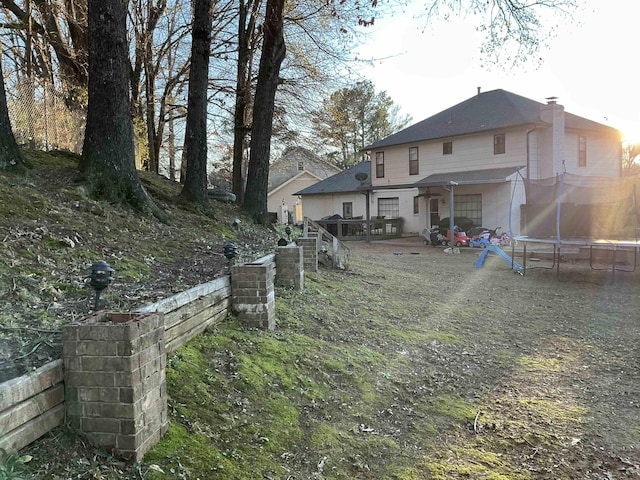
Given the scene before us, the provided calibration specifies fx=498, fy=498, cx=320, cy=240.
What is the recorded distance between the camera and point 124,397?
7.52ft

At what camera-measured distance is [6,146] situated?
6.08 m

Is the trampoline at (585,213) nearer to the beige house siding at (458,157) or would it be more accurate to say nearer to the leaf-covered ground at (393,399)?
the leaf-covered ground at (393,399)

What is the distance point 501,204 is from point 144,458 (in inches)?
764

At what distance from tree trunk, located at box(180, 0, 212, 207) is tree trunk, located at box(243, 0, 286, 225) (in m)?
1.44

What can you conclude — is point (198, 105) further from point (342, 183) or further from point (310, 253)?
point (342, 183)

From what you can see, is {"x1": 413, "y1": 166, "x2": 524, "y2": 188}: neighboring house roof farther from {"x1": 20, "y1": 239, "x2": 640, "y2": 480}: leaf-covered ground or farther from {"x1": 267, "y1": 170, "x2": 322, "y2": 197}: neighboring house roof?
{"x1": 267, "y1": 170, "x2": 322, "y2": 197}: neighboring house roof

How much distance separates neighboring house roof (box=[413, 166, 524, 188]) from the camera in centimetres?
1886

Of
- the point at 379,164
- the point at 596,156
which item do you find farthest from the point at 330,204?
the point at 596,156

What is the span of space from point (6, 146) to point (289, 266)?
3.75 m

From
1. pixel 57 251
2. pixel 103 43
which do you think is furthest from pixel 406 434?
pixel 103 43

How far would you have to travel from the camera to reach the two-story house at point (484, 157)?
1952 cm

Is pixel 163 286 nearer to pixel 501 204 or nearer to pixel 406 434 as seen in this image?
pixel 406 434

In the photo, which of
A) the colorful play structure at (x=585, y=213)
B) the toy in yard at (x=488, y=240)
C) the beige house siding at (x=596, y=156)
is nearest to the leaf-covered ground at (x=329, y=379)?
the colorful play structure at (x=585, y=213)

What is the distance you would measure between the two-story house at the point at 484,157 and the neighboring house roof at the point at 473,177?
1.5 inches
